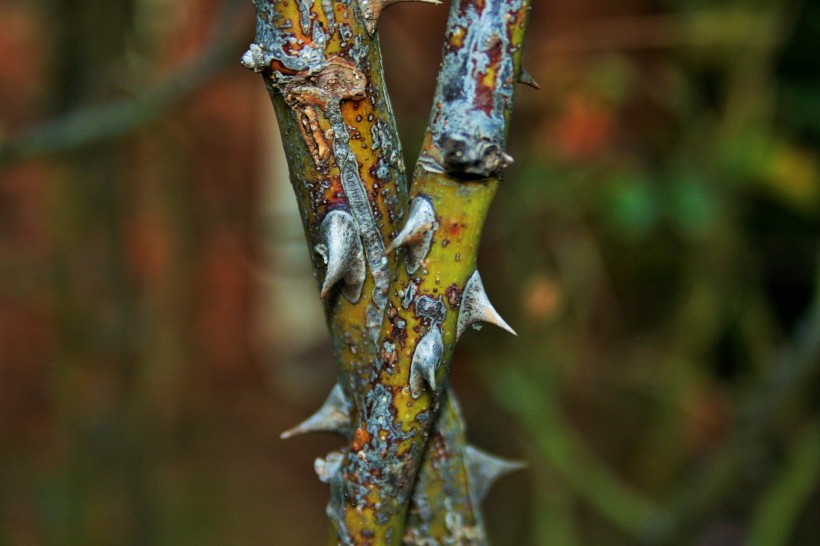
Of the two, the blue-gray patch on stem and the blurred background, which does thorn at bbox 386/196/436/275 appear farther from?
the blurred background

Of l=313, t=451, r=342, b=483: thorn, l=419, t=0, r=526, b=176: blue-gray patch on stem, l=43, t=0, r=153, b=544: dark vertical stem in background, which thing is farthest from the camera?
l=43, t=0, r=153, b=544: dark vertical stem in background

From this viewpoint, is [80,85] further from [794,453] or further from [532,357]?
[794,453]

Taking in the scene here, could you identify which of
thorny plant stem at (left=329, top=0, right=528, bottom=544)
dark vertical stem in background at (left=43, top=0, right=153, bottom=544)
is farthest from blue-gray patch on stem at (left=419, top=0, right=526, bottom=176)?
dark vertical stem in background at (left=43, top=0, right=153, bottom=544)

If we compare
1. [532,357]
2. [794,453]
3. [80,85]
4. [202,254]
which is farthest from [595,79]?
[202,254]

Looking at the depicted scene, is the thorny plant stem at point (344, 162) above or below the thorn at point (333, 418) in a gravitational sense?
above

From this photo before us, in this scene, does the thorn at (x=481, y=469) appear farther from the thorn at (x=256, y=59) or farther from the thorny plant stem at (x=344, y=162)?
the thorn at (x=256, y=59)

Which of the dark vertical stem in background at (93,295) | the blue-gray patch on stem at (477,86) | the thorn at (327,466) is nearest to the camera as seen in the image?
the blue-gray patch on stem at (477,86)

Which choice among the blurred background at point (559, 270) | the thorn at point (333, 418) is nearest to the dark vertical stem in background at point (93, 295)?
the blurred background at point (559, 270)
